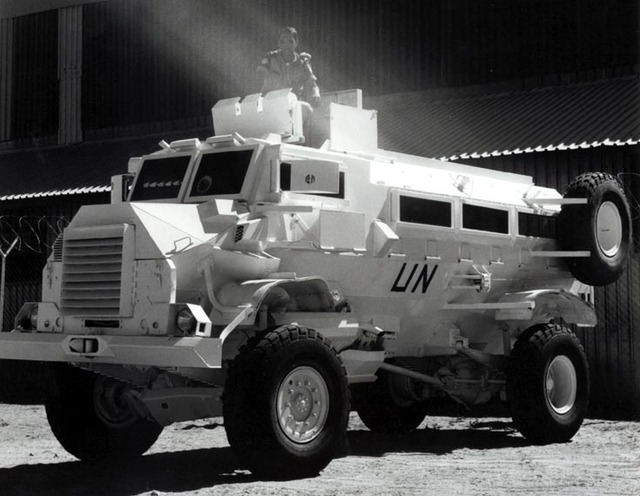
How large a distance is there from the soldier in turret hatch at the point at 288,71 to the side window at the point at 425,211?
174cm

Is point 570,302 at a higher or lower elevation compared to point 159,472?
higher

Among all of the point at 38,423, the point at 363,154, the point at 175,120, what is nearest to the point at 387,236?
the point at 363,154

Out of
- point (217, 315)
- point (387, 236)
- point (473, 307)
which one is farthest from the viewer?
point (473, 307)

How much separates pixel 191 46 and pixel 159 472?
1467 centimetres

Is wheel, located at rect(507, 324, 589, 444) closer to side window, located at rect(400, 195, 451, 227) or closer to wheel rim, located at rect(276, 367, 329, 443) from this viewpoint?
side window, located at rect(400, 195, 451, 227)

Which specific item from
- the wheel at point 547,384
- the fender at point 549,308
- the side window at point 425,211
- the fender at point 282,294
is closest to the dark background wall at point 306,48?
the fender at point 549,308

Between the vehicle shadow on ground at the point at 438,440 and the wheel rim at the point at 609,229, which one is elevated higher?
the wheel rim at the point at 609,229

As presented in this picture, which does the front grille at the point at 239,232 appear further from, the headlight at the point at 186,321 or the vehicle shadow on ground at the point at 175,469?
the vehicle shadow on ground at the point at 175,469

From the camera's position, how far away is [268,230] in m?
10.9

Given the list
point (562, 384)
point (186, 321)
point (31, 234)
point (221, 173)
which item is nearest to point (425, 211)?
point (221, 173)

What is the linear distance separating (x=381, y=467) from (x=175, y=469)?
6.41ft

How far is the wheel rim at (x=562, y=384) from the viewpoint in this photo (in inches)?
527

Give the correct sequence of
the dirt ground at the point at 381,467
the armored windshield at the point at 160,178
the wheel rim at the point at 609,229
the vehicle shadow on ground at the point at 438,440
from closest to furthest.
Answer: the dirt ground at the point at 381,467
the armored windshield at the point at 160,178
the vehicle shadow on ground at the point at 438,440
the wheel rim at the point at 609,229

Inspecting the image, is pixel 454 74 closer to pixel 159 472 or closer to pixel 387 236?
pixel 387 236
